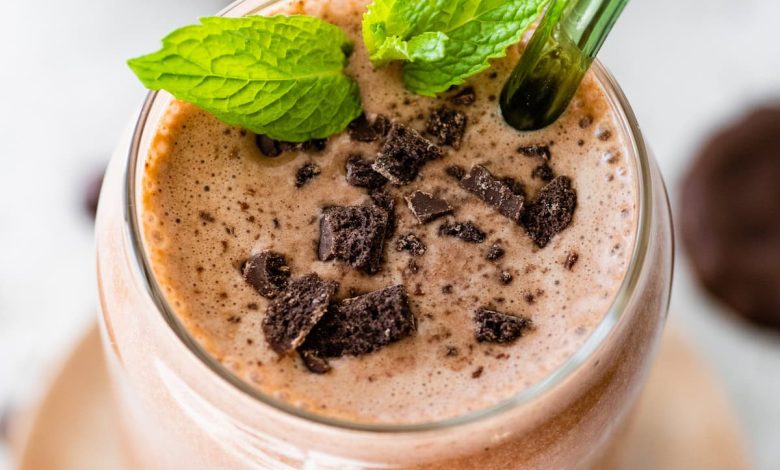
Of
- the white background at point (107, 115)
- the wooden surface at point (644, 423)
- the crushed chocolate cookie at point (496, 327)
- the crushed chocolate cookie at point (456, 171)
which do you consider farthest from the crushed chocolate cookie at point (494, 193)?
the white background at point (107, 115)

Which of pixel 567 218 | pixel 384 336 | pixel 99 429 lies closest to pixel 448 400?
pixel 384 336

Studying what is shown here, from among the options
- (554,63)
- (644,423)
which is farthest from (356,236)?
(644,423)

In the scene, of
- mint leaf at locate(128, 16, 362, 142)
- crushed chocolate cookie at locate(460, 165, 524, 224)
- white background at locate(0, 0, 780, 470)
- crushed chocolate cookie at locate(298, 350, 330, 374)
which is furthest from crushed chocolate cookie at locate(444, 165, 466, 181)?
white background at locate(0, 0, 780, 470)

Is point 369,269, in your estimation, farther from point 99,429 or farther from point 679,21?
point 679,21

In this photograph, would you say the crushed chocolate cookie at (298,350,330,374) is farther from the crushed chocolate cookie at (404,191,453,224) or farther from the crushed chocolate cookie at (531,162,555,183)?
the crushed chocolate cookie at (531,162,555,183)

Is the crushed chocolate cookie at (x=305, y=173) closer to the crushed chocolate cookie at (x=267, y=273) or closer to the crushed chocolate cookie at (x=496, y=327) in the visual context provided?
the crushed chocolate cookie at (x=267, y=273)

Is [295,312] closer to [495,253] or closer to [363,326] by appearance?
[363,326]
